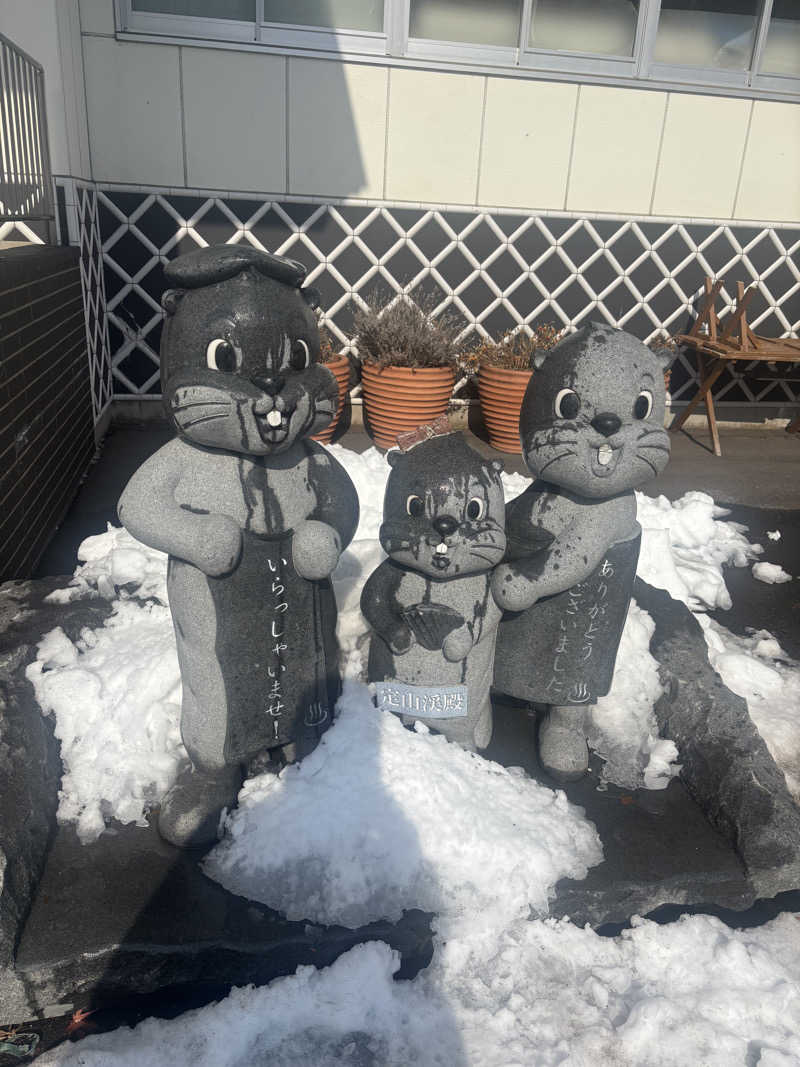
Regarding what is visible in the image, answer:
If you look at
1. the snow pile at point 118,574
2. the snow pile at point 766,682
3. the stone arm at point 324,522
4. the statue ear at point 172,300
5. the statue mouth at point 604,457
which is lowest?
the snow pile at point 766,682

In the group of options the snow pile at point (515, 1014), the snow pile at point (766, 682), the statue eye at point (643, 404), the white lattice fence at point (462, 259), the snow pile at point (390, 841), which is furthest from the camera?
the white lattice fence at point (462, 259)

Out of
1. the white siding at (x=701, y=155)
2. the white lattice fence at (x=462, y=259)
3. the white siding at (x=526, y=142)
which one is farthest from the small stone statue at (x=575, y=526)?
the white siding at (x=701, y=155)

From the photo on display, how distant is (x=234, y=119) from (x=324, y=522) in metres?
4.74

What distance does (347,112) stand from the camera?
5730 millimetres

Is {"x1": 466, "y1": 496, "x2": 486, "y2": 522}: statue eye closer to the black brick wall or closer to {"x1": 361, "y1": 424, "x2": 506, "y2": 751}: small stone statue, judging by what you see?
{"x1": 361, "y1": 424, "x2": 506, "y2": 751}: small stone statue

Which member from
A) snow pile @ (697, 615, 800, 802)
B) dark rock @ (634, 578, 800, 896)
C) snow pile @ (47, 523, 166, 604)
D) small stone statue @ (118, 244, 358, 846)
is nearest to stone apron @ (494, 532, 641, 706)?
dark rock @ (634, 578, 800, 896)

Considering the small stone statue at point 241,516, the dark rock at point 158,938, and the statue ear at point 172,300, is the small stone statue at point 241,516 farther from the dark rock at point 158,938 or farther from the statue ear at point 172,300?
the dark rock at point 158,938

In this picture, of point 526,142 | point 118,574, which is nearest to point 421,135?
point 526,142

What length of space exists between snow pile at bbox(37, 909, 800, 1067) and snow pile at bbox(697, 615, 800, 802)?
0.99m

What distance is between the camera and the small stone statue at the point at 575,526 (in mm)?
2082

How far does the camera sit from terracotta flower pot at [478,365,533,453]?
19.0 ft

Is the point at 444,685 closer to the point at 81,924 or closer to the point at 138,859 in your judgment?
the point at 138,859

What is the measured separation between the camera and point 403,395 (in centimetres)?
583

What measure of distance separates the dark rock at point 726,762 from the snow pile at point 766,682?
27cm
